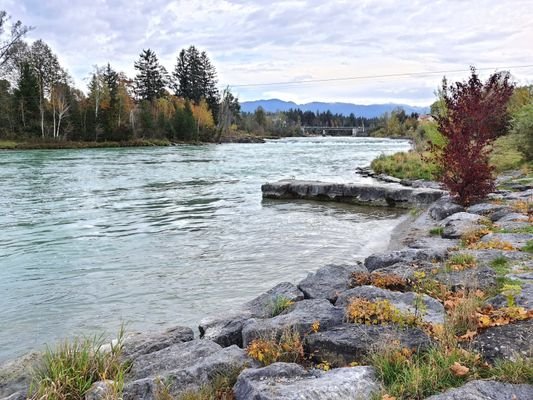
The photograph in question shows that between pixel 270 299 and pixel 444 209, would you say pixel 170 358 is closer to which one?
pixel 270 299

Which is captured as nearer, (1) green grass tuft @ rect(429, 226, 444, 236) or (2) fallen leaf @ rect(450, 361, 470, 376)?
(2) fallen leaf @ rect(450, 361, 470, 376)

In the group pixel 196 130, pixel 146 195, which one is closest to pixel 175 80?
pixel 196 130

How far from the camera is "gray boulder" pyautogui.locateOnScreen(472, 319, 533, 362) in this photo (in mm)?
3207

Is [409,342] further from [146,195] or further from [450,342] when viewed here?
[146,195]

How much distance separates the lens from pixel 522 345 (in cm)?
331

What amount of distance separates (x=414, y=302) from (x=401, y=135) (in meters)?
122

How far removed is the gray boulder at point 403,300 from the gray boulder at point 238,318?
767 millimetres

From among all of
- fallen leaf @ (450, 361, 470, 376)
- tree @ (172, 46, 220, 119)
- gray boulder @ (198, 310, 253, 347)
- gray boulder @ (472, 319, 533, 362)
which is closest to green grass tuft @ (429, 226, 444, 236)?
gray boulder @ (198, 310, 253, 347)

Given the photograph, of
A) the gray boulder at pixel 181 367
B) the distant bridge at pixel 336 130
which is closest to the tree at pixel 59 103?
the gray boulder at pixel 181 367

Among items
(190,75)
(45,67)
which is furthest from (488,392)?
(190,75)

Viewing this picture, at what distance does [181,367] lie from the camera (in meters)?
3.89

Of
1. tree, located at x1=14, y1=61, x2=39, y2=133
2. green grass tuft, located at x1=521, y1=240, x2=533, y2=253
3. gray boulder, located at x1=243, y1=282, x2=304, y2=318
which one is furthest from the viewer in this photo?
tree, located at x1=14, y1=61, x2=39, y2=133

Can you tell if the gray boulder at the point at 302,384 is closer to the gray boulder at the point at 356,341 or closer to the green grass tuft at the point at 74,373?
the gray boulder at the point at 356,341

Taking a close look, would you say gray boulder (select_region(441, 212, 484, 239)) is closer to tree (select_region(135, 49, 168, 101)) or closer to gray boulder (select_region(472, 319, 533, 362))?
gray boulder (select_region(472, 319, 533, 362))
